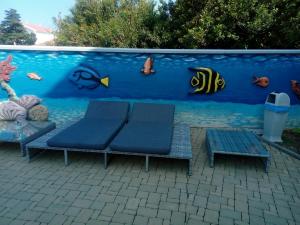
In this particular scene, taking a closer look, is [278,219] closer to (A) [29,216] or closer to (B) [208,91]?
(A) [29,216]

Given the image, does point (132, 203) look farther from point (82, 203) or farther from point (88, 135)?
point (88, 135)

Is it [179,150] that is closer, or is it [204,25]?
[179,150]

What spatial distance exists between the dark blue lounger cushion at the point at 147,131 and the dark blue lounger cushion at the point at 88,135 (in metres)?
0.22

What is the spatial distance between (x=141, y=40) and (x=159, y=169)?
8.53m

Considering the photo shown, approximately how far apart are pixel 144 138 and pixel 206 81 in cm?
280

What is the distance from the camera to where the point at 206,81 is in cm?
728

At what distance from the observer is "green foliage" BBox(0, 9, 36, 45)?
53938mm

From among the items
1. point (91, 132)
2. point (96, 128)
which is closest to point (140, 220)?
point (91, 132)

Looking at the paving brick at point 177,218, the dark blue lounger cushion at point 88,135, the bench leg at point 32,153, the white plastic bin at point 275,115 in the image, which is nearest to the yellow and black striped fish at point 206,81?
the white plastic bin at point 275,115

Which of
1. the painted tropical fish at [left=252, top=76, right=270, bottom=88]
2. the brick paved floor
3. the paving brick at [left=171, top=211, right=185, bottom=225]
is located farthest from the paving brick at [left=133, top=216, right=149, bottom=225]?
the painted tropical fish at [left=252, top=76, right=270, bottom=88]

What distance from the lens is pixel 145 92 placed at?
7.54 m

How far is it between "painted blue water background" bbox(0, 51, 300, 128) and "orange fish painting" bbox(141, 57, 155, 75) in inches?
4.4

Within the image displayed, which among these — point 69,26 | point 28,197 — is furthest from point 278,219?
point 69,26

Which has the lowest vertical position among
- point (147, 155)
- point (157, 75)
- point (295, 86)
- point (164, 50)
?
point (147, 155)
